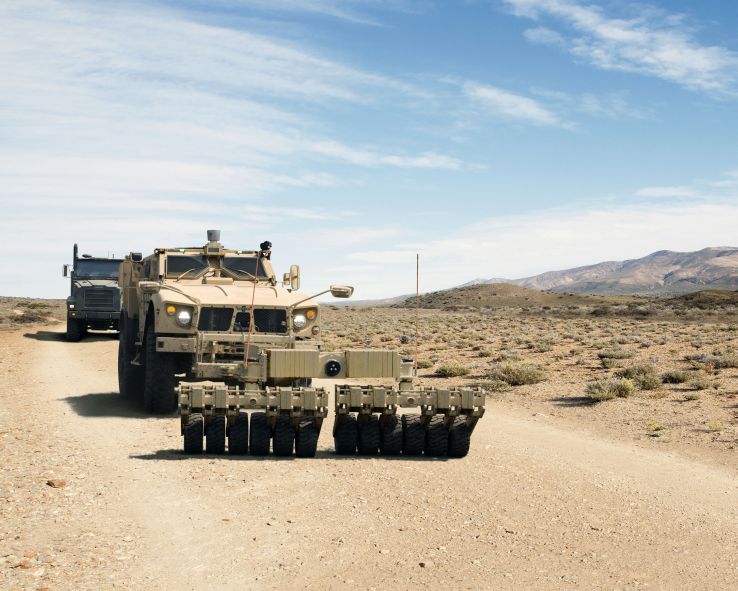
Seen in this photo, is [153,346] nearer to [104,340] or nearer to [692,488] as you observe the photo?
[692,488]

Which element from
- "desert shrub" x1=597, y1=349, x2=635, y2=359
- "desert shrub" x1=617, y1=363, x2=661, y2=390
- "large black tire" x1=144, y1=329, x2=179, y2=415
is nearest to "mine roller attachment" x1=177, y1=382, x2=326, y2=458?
"large black tire" x1=144, y1=329, x2=179, y2=415

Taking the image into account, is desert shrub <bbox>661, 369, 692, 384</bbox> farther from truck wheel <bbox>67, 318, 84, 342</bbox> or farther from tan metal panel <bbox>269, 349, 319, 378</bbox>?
truck wheel <bbox>67, 318, 84, 342</bbox>

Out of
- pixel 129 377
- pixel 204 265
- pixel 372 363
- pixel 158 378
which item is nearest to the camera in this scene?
pixel 372 363

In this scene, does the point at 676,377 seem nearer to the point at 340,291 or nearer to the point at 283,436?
the point at 340,291

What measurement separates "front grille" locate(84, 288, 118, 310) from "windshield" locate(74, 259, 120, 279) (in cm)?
105

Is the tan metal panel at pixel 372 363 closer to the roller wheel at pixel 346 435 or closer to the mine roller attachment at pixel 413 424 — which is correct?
the mine roller attachment at pixel 413 424

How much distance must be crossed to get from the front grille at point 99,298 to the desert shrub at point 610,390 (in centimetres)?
2127

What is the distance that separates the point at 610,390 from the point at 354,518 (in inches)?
447

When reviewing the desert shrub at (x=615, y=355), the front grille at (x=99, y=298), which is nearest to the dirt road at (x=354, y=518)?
the desert shrub at (x=615, y=355)

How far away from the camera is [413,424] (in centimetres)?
1063

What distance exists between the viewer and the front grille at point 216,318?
44.3 ft

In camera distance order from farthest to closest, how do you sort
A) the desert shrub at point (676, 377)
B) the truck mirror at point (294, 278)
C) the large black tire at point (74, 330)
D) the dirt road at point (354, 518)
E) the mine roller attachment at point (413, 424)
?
the large black tire at point (74, 330) < the desert shrub at point (676, 377) < the truck mirror at point (294, 278) < the mine roller attachment at point (413, 424) < the dirt road at point (354, 518)

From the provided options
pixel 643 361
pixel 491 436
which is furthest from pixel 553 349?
pixel 491 436

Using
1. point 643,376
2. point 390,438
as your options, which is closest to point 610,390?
point 643,376
